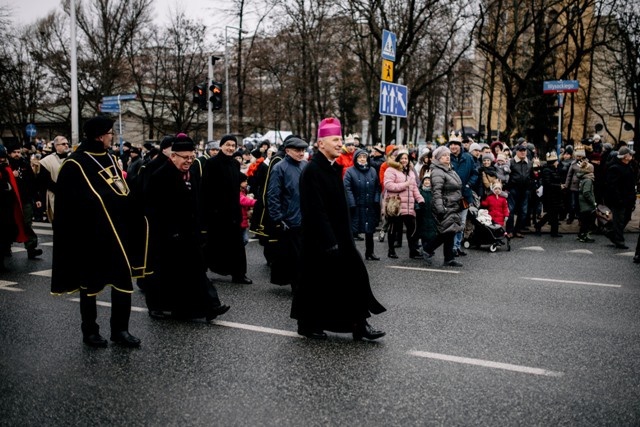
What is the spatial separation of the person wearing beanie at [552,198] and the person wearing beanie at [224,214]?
808 centimetres

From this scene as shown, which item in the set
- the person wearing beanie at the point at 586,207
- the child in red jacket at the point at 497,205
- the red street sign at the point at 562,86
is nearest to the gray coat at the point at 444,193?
the child in red jacket at the point at 497,205

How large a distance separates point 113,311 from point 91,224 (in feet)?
2.69

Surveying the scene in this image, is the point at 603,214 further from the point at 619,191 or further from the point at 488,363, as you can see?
the point at 488,363

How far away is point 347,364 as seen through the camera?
5355 mm

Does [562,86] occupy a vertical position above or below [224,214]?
above

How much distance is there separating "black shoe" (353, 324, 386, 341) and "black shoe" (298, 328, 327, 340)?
30 cm

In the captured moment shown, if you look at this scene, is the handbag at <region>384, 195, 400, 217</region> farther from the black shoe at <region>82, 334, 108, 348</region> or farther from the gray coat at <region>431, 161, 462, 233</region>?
the black shoe at <region>82, 334, 108, 348</region>

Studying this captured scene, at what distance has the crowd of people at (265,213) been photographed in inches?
222

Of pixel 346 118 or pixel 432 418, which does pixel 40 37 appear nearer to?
pixel 346 118

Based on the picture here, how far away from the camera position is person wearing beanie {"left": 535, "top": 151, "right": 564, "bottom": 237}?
14266 mm

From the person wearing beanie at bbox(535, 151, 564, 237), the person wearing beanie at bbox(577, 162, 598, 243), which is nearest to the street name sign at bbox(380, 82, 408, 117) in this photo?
the person wearing beanie at bbox(535, 151, 564, 237)

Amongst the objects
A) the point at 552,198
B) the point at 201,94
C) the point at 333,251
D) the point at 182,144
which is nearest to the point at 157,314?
the point at 182,144

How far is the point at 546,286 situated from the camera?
8.71m

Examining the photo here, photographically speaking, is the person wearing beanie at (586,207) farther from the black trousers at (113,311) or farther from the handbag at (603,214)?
the black trousers at (113,311)
